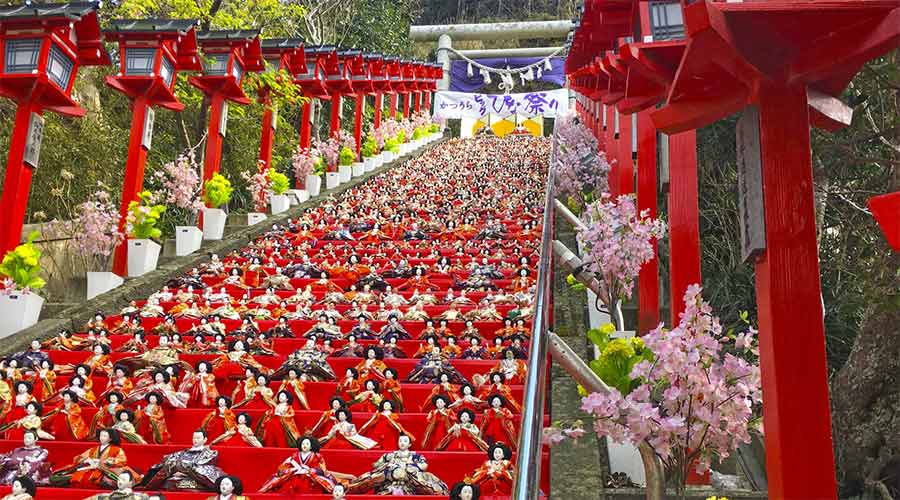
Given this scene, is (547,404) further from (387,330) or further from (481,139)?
(481,139)

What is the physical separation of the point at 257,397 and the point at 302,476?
1.38 m

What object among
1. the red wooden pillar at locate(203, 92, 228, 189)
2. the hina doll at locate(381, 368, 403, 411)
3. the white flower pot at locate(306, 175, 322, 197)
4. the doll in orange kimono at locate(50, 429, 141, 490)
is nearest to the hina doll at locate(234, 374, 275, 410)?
the hina doll at locate(381, 368, 403, 411)

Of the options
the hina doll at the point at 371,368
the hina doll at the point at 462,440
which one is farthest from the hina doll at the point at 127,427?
the hina doll at the point at 462,440

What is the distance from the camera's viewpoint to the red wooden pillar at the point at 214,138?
1244cm

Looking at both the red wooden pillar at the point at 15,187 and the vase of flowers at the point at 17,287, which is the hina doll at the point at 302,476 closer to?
the vase of flowers at the point at 17,287

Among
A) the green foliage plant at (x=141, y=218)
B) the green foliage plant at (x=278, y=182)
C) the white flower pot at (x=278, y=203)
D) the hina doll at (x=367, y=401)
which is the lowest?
the hina doll at (x=367, y=401)

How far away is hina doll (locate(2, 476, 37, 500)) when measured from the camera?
4371 millimetres

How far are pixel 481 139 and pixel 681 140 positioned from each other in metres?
25.5

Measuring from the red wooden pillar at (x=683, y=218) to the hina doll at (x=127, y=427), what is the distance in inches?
137

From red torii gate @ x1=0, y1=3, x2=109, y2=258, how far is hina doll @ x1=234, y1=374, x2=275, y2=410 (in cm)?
368

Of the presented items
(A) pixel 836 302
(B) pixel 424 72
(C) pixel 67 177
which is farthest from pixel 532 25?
(A) pixel 836 302

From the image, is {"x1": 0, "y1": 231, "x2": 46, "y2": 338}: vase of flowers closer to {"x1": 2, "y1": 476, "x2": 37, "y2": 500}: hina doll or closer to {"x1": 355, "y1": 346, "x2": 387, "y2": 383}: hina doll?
{"x1": 355, "y1": 346, "x2": 387, "y2": 383}: hina doll

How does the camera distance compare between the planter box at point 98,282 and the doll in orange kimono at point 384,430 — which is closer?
the doll in orange kimono at point 384,430

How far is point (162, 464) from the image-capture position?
4.70 metres
